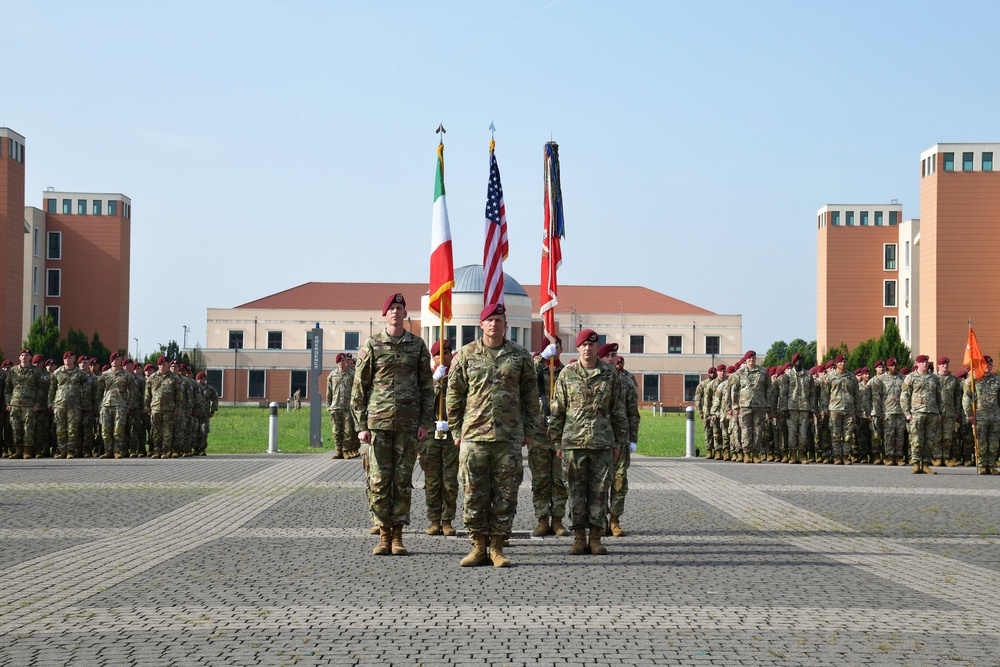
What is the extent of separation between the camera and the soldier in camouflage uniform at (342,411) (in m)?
22.8

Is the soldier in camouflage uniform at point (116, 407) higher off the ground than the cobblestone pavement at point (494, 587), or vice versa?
the soldier in camouflage uniform at point (116, 407)

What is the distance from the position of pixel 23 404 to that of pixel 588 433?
16.2 m

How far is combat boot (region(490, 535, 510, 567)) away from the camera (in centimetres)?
887

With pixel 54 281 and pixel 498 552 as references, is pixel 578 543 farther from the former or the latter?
pixel 54 281

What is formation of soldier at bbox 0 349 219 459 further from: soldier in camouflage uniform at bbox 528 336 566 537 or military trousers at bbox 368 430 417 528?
military trousers at bbox 368 430 417 528

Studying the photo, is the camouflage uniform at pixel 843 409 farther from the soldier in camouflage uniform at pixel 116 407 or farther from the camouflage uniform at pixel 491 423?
the camouflage uniform at pixel 491 423

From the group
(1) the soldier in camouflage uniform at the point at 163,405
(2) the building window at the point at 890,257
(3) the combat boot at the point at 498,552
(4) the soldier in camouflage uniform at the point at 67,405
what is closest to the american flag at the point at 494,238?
(3) the combat boot at the point at 498,552

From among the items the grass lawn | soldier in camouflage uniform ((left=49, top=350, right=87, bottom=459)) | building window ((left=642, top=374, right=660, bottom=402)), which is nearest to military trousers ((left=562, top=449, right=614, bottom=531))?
the grass lawn

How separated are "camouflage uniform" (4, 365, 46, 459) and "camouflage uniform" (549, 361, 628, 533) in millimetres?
15671

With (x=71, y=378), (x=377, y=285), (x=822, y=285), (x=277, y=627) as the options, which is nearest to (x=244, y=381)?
(x=377, y=285)

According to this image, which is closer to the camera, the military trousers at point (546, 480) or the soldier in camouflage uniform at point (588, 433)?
the soldier in camouflage uniform at point (588, 433)

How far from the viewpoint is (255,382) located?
89.9 metres

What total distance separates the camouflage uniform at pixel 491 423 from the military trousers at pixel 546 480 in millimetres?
1495

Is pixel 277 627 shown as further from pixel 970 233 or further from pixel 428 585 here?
pixel 970 233
